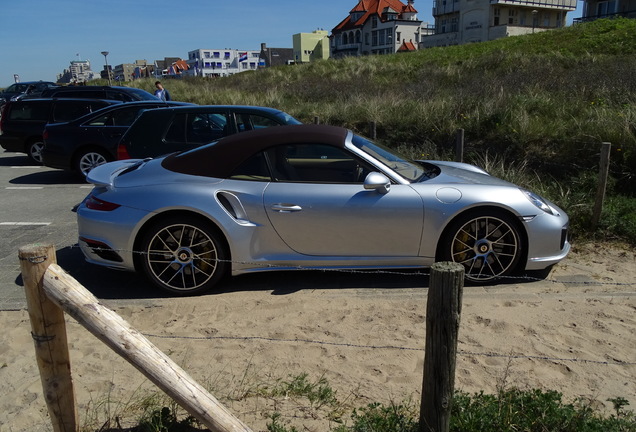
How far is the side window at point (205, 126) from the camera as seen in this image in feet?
29.6

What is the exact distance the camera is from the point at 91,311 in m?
2.37

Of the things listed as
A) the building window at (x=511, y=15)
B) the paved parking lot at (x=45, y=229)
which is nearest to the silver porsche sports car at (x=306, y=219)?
the paved parking lot at (x=45, y=229)

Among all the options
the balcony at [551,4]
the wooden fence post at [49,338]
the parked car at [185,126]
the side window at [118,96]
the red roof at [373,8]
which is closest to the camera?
the wooden fence post at [49,338]

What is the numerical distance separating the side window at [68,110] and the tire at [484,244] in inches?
455

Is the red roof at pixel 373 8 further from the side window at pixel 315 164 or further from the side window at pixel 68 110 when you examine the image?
the side window at pixel 315 164

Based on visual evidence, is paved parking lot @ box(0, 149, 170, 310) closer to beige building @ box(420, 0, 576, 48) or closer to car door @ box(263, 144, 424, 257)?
car door @ box(263, 144, 424, 257)

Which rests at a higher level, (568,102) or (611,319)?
(568,102)

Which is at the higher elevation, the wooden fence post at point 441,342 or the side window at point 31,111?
the side window at point 31,111

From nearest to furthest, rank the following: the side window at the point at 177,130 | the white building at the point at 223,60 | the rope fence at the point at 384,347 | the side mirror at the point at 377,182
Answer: the rope fence at the point at 384,347, the side mirror at the point at 377,182, the side window at the point at 177,130, the white building at the point at 223,60

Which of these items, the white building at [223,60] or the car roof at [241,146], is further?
the white building at [223,60]

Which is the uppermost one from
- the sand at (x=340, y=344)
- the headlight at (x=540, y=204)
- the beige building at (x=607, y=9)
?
the beige building at (x=607, y=9)

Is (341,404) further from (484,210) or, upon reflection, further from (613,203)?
(613,203)

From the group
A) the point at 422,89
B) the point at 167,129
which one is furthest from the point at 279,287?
the point at 422,89

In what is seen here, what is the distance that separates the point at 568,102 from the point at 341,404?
10.5 m
